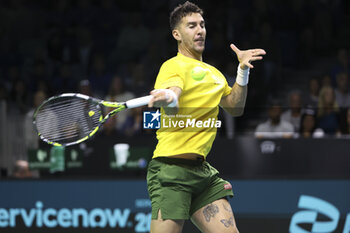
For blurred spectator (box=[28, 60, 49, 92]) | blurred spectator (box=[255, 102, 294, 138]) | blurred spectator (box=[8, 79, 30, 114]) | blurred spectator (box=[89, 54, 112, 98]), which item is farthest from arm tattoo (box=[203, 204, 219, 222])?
blurred spectator (box=[28, 60, 49, 92])

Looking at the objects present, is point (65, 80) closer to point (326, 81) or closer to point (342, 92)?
point (326, 81)

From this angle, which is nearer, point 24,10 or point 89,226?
point 89,226

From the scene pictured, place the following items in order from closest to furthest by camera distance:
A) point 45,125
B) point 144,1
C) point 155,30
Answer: point 45,125 < point 155,30 < point 144,1

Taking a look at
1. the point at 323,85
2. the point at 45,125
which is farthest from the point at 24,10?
the point at 45,125

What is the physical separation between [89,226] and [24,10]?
5654 mm

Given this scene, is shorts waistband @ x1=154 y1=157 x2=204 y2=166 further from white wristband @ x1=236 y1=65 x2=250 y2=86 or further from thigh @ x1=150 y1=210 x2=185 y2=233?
white wristband @ x1=236 y1=65 x2=250 y2=86

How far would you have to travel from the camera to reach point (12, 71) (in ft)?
35.9

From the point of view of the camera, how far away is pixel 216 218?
186 inches

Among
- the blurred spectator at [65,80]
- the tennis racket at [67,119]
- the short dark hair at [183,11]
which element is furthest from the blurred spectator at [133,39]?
the short dark hair at [183,11]

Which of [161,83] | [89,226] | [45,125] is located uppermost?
[161,83]

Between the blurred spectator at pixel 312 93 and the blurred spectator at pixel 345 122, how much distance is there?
34 cm

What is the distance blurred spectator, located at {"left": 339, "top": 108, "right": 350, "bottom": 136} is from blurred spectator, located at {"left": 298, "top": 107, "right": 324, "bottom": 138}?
8.7 inches

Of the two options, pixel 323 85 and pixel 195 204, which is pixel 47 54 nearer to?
pixel 323 85

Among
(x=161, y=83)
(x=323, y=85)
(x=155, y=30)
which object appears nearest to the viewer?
(x=161, y=83)
